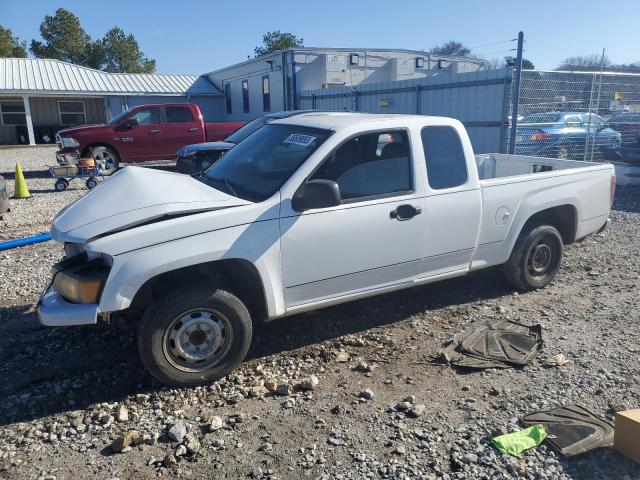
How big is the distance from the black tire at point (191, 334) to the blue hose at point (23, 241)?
4828 millimetres

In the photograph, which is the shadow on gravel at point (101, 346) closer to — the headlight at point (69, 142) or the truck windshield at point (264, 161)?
the truck windshield at point (264, 161)

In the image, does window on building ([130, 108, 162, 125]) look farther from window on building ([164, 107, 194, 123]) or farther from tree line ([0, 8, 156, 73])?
tree line ([0, 8, 156, 73])

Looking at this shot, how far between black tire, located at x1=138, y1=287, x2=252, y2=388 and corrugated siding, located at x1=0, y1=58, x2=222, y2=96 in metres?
30.0

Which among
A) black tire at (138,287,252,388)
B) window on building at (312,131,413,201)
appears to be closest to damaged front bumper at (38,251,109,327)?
black tire at (138,287,252,388)

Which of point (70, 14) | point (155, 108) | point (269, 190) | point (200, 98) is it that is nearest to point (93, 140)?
point (155, 108)

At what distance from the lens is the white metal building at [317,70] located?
23094mm

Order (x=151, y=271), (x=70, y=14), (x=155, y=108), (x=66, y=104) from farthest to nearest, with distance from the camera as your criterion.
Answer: (x=70, y=14) < (x=66, y=104) < (x=155, y=108) < (x=151, y=271)

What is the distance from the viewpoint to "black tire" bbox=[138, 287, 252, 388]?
3738 mm

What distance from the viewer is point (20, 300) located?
221 inches

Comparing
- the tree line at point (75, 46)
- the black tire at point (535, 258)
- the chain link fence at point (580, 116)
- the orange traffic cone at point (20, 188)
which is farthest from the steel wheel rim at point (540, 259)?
the tree line at point (75, 46)

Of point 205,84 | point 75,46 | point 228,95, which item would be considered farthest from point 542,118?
point 75,46

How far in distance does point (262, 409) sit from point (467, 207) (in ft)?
8.49

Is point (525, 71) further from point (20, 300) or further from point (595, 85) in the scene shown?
point (20, 300)

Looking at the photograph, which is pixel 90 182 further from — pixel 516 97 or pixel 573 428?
pixel 573 428
